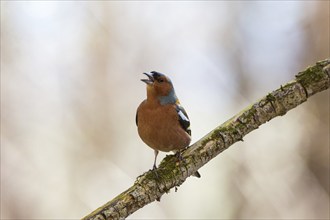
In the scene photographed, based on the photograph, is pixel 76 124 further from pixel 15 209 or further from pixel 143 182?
pixel 143 182

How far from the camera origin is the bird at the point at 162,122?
202 inches

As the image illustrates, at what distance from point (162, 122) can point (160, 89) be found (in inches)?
16.3

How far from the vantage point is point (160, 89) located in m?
5.36

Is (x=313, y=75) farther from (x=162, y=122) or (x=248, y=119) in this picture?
(x=162, y=122)

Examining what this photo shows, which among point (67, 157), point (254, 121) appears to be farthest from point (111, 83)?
point (254, 121)

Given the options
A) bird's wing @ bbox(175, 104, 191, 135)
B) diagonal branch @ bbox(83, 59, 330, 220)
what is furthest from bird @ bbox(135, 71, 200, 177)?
diagonal branch @ bbox(83, 59, 330, 220)

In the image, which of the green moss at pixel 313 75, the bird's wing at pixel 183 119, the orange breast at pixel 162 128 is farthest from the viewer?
the bird's wing at pixel 183 119

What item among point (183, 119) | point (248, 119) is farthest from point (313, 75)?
point (183, 119)

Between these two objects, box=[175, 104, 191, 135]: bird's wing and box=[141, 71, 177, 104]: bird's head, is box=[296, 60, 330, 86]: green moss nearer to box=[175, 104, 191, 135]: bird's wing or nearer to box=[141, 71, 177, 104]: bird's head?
box=[175, 104, 191, 135]: bird's wing

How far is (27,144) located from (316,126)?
17.2 feet

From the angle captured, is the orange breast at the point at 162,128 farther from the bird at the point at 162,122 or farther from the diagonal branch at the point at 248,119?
the diagonal branch at the point at 248,119

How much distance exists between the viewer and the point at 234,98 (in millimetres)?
9898

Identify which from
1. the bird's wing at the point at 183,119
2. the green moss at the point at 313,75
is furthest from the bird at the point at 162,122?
the green moss at the point at 313,75

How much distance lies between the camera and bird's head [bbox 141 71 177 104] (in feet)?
17.4
